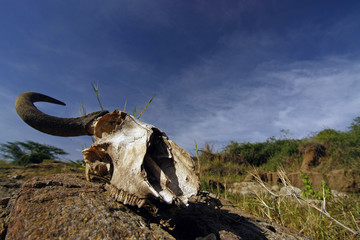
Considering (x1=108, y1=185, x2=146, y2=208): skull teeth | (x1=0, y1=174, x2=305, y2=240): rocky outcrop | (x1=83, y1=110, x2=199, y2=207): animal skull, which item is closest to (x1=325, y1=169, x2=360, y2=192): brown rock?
(x1=0, y1=174, x2=305, y2=240): rocky outcrop

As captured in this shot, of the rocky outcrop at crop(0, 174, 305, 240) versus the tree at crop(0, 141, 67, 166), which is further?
the tree at crop(0, 141, 67, 166)

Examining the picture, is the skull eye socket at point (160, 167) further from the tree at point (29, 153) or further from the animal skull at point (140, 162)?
the tree at point (29, 153)

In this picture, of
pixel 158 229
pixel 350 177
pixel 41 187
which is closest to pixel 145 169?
pixel 158 229

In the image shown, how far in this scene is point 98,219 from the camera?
3.97 feet

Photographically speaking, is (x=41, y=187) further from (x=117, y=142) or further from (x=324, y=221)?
(x=324, y=221)

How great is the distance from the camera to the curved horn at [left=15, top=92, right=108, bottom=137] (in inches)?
72.5

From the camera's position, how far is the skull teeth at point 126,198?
4.20ft

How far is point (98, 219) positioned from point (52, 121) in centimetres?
109

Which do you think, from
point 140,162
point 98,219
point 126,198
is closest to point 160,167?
point 140,162

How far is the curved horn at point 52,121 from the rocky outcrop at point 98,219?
0.43 m

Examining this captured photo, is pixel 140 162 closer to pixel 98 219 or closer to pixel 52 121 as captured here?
pixel 98 219

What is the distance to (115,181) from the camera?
4.86 feet

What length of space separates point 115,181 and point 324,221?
134 inches

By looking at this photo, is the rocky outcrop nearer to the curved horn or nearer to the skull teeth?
the skull teeth
